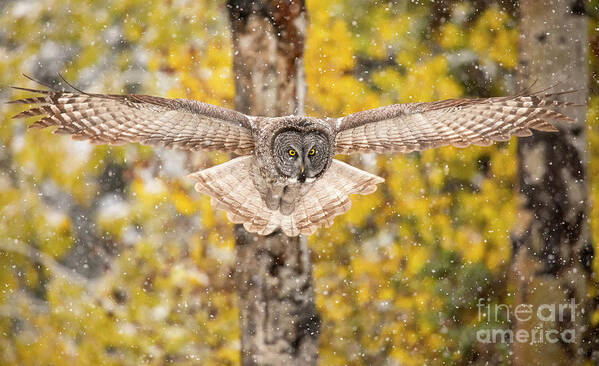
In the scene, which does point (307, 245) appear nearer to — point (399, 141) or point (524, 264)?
point (399, 141)

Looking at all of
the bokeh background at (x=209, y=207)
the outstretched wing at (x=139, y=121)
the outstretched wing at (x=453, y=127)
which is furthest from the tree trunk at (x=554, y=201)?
the outstretched wing at (x=139, y=121)

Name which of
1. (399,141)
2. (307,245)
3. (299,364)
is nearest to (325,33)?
(399,141)

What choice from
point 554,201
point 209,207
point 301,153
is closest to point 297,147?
point 301,153

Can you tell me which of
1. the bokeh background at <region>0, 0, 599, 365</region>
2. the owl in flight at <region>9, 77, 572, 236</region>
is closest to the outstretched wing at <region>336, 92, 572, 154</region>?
the owl in flight at <region>9, 77, 572, 236</region>

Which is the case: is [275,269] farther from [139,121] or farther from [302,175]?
[139,121]

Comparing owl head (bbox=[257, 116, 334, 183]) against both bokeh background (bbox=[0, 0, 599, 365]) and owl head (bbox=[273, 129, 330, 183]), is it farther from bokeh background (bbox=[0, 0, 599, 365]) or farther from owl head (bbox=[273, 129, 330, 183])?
bokeh background (bbox=[0, 0, 599, 365])

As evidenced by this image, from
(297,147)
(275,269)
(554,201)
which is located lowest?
(275,269)

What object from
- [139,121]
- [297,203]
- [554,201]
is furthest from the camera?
[554,201]
